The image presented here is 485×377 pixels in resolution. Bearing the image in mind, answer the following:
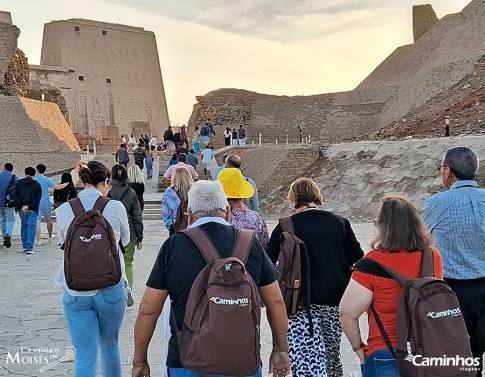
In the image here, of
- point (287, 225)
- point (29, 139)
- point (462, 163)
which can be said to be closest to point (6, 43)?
point (29, 139)

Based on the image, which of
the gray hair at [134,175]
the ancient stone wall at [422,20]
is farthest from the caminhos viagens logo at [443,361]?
the ancient stone wall at [422,20]

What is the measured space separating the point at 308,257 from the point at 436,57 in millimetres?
44293

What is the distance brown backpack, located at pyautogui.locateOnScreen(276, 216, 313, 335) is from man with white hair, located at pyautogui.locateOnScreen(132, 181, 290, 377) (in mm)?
553

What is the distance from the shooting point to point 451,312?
258cm

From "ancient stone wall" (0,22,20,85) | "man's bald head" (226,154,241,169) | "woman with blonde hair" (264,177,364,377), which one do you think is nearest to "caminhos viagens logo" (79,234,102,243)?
"woman with blonde hair" (264,177,364,377)

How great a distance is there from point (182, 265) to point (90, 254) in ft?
3.86

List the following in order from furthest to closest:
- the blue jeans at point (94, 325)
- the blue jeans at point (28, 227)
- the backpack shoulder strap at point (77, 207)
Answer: the blue jeans at point (28, 227)
the backpack shoulder strap at point (77, 207)
the blue jeans at point (94, 325)

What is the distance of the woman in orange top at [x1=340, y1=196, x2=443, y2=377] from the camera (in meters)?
2.80

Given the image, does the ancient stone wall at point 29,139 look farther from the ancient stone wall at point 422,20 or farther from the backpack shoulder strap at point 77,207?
the ancient stone wall at point 422,20

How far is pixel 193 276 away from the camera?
2.66 meters

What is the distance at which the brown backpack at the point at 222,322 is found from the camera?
246cm

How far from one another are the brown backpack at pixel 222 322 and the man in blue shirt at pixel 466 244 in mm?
1434

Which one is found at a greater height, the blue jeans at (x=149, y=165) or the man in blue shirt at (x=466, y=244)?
the blue jeans at (x=149, y=165)

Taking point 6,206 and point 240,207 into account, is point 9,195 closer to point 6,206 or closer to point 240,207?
point 6,206
